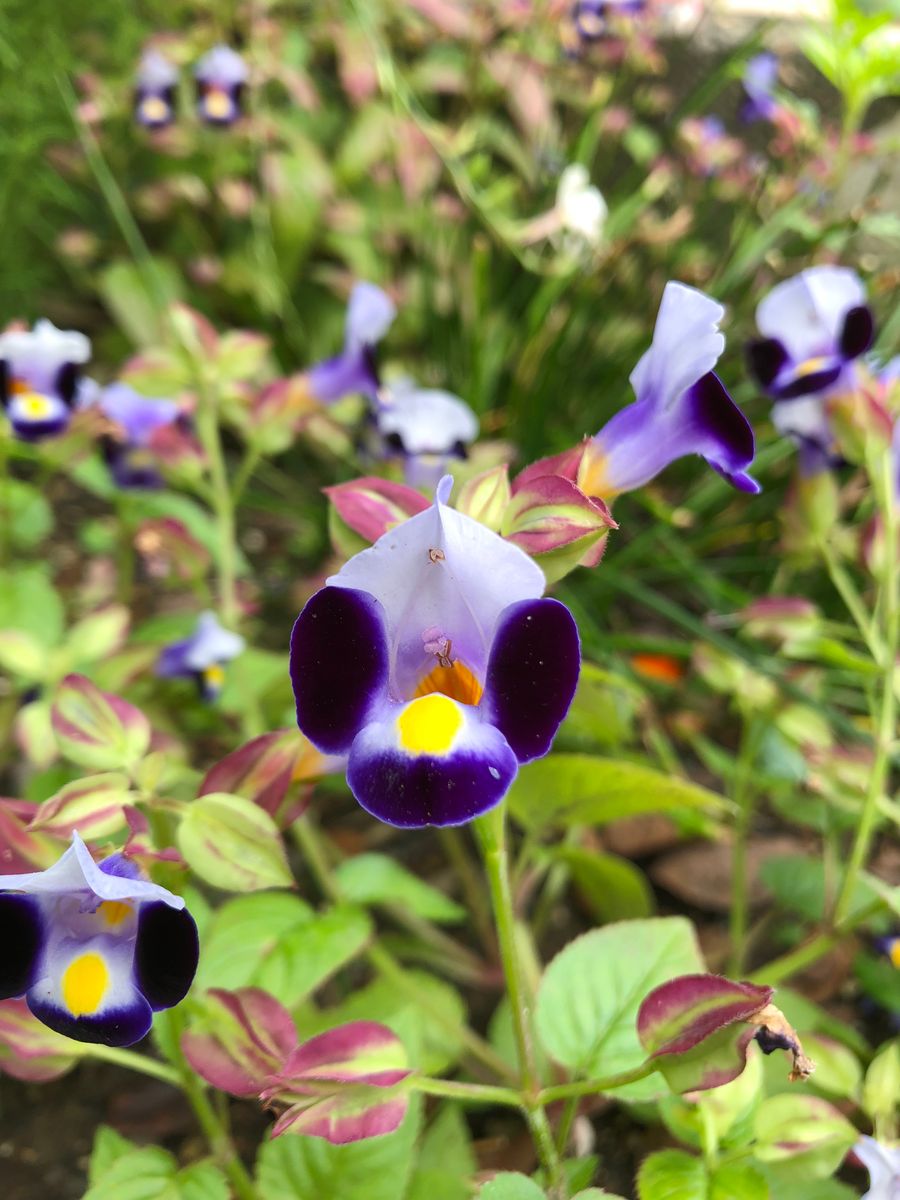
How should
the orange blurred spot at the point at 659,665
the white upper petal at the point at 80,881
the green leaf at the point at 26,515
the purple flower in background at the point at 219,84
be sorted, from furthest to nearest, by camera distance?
the purple flower in background at the point at 219,84, the orange blurred spot at the point at 659,665, the green leaf at the point at 26,515, the white upper petal at the point at 80,881

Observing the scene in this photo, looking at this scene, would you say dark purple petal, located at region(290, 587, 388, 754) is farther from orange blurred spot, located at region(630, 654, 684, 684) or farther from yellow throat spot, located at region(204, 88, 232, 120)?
yellow throat spot, located at region(204, 88, 232, 120)

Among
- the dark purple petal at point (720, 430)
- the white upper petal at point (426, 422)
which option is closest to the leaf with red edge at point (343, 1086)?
the dark purple petal at point (720, 430)

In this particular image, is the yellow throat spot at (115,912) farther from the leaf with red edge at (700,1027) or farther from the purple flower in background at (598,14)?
the purple flower in background at (598,14)

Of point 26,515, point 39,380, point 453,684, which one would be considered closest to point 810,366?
point 453,684

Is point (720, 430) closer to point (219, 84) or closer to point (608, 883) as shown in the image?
point (608, 883)

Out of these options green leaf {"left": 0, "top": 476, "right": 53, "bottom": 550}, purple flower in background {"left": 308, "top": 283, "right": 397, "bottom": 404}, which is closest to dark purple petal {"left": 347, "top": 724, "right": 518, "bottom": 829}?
purple flower in background {"left": 308, "top": 283, "right": 397, "bottom": 404}

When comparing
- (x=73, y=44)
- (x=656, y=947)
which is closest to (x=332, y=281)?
(x=73, y=44)
